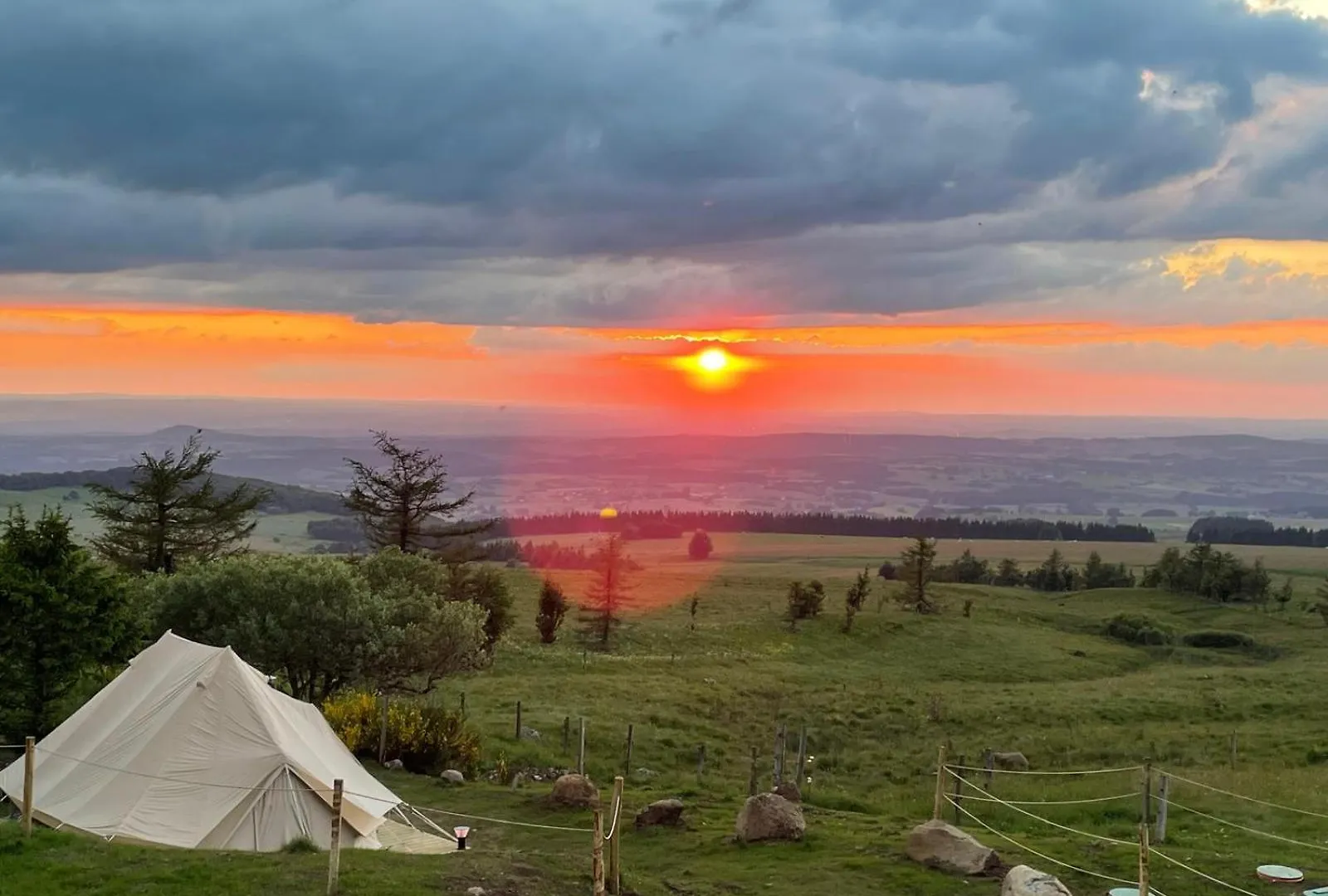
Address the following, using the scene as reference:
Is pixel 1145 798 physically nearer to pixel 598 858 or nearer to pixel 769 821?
pixel 769 821

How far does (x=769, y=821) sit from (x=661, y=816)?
2.65 meters

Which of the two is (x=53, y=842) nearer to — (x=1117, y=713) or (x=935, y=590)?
(x=1117, y=713)

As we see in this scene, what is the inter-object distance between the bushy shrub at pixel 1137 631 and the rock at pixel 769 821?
2478 inches

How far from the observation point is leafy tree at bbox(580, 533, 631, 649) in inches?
2621

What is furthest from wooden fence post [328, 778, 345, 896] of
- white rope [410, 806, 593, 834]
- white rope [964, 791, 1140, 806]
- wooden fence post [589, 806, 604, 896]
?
white rope [964, 791, 1140, 806]

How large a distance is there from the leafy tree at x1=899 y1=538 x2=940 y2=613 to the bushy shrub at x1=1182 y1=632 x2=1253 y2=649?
18455 mm

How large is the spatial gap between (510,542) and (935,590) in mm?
94510

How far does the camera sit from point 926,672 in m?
60.3

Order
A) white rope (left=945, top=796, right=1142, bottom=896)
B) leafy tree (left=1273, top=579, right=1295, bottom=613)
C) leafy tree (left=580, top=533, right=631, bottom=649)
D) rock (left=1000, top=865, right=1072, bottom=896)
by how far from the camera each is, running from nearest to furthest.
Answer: rock (left=1000, top=865, right=1072, bottom=896), white rope (left=945, top=796, right=1142, bottom=896), leafy tree (left=580, top=533, right=631, bottom=649), leafy tree (left=1273, top=579, right=1295, bottom=613)

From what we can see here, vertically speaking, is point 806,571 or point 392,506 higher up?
point 392,506

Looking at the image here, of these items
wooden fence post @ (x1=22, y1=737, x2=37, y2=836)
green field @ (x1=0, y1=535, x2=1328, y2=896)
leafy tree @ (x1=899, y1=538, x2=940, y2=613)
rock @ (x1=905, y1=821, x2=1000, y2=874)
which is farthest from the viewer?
leafy tree @ (x1=899, y1=538, x2=940, y2=613)

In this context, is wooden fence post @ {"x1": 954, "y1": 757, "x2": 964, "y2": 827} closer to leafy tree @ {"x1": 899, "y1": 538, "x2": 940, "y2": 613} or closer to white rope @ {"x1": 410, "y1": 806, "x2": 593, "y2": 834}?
white rope @ {"x1": 410, "y1": 806, "x2": 593, "y2": 834}

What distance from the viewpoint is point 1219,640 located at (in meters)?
73.1

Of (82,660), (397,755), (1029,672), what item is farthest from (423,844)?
(1029,672)
